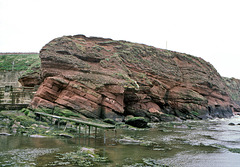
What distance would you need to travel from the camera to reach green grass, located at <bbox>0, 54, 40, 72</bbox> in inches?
2000

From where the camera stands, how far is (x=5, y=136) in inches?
554

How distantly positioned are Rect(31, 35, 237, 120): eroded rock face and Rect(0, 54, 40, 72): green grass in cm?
2175

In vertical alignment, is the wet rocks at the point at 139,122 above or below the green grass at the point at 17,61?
below

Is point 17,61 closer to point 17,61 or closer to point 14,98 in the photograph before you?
point 17,61

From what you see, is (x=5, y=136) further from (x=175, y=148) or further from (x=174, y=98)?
(x=174, y=98)

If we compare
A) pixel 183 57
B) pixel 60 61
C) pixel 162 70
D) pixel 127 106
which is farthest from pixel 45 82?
pixel 183 57

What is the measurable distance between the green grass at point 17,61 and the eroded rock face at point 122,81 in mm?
21753

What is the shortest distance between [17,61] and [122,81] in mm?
37592

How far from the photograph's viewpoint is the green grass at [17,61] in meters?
50.8

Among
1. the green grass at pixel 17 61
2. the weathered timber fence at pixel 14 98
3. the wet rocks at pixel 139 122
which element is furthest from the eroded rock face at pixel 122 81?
the green grass at pixel 17 61

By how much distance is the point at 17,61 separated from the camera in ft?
183

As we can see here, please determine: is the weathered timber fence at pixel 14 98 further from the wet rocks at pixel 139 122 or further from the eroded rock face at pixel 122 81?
the wet rocks at pixel 139 122

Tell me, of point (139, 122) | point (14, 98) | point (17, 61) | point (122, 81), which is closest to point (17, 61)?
point (17, 61)

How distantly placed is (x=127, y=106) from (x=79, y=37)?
46.3 ft
